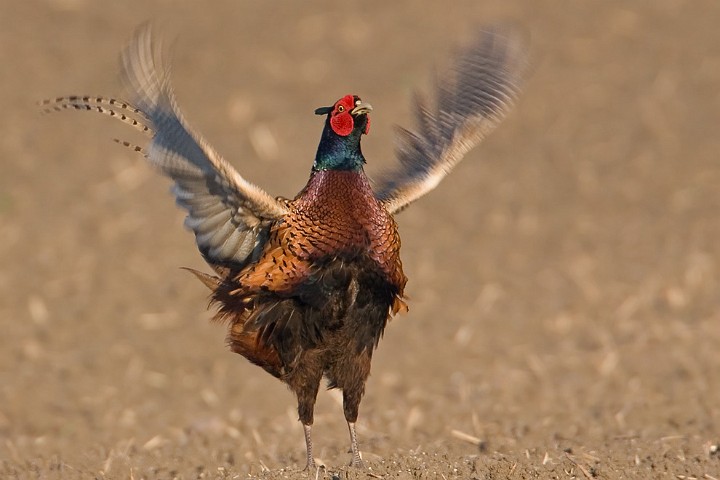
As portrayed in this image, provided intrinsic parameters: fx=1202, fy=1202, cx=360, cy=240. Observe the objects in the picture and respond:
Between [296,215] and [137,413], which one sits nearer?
[296,215]

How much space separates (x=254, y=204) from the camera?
599 cm

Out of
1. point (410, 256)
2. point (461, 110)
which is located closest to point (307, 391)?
point (461, 110)

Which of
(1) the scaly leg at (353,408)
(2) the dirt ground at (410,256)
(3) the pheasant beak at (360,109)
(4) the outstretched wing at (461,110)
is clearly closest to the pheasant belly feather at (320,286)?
(1) the scaly leg at (353,408)

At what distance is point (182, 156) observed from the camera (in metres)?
5.84

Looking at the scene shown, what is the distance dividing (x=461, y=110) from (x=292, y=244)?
1.69 meters

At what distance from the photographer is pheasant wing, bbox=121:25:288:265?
19.1 ft

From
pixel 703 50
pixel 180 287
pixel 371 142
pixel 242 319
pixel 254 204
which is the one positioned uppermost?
pixel 703 50

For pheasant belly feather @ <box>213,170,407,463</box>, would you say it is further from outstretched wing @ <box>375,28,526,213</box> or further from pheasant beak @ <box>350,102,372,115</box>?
outstretched wing @ <box>375,28,526,213</box>

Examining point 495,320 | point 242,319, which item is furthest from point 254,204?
point 495,320

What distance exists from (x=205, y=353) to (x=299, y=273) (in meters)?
4.12

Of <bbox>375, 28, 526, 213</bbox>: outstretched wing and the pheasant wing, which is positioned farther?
<bbox>375, 28, 526, 213</bbox>: outstretched wing

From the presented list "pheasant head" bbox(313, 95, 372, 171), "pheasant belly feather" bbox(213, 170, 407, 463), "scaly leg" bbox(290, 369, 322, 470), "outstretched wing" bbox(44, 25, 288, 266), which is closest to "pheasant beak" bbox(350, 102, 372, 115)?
"pheasant head" bbox(313, 95, 372, 171)

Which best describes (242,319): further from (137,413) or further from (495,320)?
(495,320)

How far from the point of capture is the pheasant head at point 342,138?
241 inches
